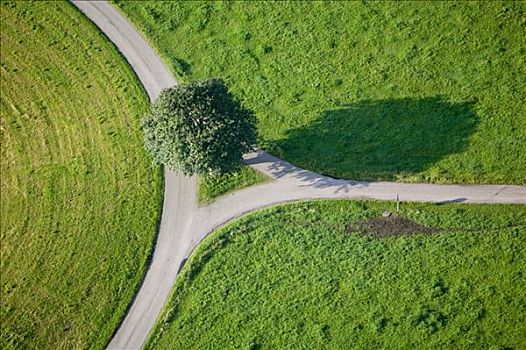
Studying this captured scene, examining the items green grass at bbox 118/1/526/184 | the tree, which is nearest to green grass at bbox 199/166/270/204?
the tree

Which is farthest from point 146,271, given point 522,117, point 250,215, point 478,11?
point 478,11

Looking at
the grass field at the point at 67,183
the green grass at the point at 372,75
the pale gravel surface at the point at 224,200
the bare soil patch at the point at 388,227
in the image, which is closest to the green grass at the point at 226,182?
the pale gravel surface at the point at 224,200

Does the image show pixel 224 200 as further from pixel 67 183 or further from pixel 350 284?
pixel 67 183

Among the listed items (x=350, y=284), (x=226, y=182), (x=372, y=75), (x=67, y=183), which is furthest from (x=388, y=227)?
(x=67, y=183)

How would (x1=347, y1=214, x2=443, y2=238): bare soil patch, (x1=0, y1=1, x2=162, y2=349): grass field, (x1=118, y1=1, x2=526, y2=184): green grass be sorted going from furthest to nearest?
1. (x1=118, y1=1, x2=526, y2=184): green grass
2. (x1=347, y1=214, x2=443, y2=238): bare soil patch
3. (x1=0, y1=1, x2=162, y2=349): grass field

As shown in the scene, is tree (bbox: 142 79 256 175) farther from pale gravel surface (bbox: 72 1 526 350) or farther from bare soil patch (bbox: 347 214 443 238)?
bare soil patch (bbox: 347 214 443 238)

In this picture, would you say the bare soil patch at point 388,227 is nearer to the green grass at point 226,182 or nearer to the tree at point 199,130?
the green grass at point 226,182
